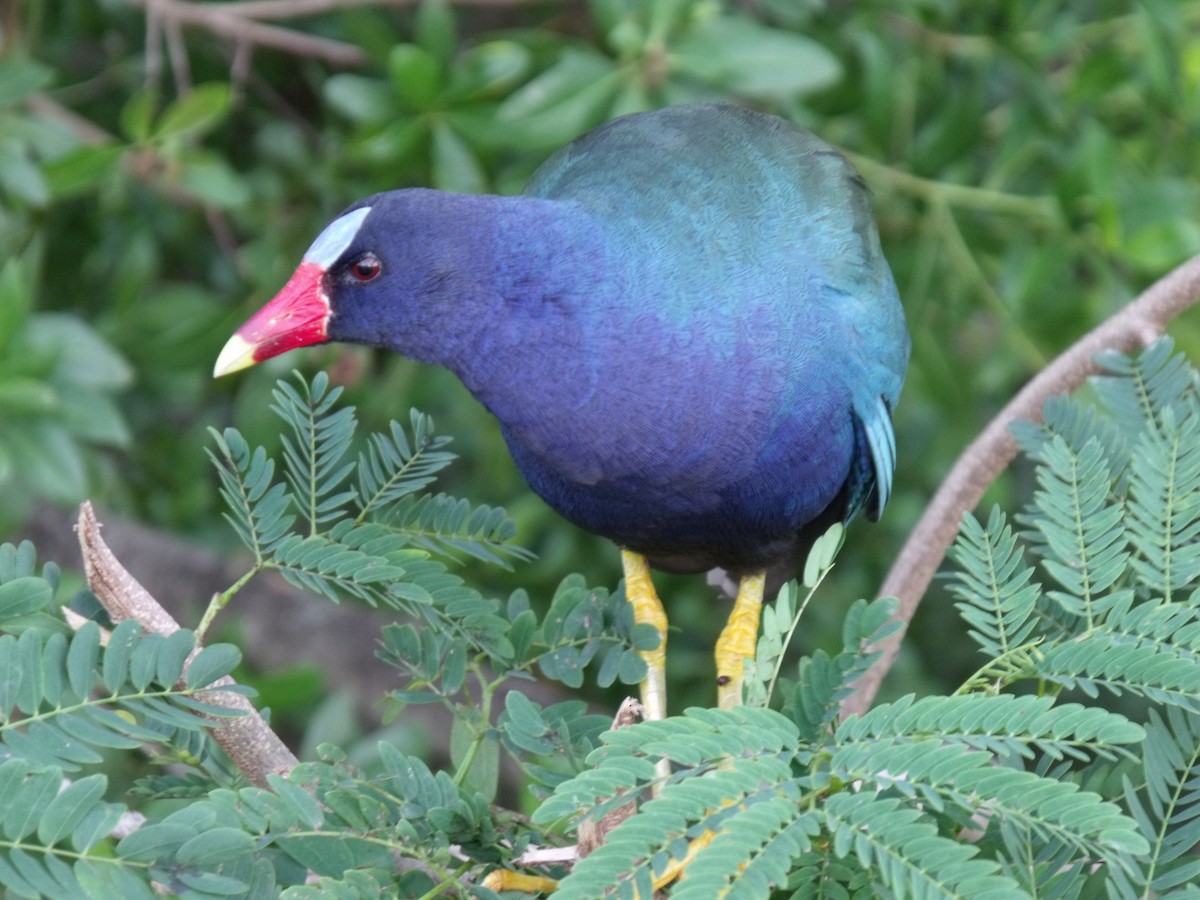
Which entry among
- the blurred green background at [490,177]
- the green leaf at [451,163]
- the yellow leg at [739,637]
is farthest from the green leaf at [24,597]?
the green leaf at [451,163]

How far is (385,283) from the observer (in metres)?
1.84

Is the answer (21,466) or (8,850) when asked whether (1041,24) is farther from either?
(8,850)

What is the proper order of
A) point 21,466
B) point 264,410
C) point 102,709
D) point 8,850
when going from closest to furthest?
point 8,850 < point 102,709 < point 21,466 < point 264,410

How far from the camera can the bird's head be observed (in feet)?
5.97

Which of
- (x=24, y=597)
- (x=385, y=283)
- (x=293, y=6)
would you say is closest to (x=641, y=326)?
(x=385, y=283)

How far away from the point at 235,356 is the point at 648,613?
2.63 ft

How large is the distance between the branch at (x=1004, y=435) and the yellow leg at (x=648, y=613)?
0.28 metres

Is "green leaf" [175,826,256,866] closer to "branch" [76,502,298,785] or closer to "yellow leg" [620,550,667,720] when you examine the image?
"branch" [76,502,298,785]

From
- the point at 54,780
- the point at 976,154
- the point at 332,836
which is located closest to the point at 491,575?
the point at 976,154

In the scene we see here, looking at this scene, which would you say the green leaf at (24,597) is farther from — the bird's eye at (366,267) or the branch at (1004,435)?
the branch at (1004,435)

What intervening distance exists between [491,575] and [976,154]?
1336 mm

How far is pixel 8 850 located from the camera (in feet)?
3.59

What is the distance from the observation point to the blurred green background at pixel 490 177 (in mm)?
2561

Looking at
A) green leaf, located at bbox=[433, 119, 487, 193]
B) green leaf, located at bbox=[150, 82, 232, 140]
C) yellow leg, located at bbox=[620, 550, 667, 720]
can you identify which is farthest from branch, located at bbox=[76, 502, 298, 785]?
green leaf, located at bbox=[150, 82, 232, 140]
